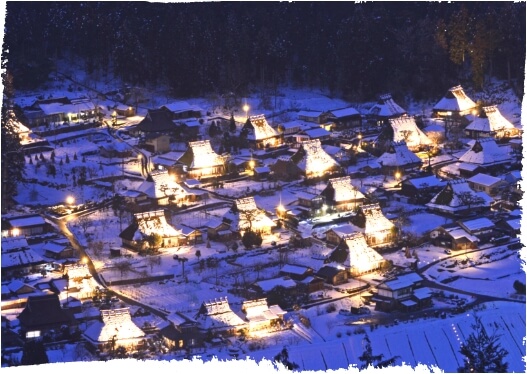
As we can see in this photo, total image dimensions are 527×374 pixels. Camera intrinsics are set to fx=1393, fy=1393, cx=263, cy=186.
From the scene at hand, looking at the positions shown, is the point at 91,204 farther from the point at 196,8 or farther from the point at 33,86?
the point at 196,8

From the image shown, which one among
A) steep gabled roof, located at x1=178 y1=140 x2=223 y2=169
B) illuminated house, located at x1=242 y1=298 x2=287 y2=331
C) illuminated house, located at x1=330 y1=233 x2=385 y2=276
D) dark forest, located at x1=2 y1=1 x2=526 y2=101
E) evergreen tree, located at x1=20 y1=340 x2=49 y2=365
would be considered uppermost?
dark forest, located at x1=2 y1=1 x2=526 y2=101

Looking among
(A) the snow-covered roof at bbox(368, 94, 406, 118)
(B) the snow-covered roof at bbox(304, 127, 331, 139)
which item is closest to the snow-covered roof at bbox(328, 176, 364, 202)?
(B) the snow-covered roof at bbox(304, 127, 331, 139)

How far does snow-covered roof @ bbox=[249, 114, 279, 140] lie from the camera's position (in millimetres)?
39938

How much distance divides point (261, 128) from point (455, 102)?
6588 millimetres

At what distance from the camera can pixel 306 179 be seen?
119 feet

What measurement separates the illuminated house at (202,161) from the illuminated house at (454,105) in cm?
870

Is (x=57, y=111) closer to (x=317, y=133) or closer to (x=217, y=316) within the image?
(x=317, y=133)

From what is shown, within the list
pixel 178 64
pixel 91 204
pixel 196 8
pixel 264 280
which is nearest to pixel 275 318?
pixel 264 280

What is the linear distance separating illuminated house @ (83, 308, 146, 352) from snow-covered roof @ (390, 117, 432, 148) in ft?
52.0

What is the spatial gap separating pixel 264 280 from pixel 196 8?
2162 cm

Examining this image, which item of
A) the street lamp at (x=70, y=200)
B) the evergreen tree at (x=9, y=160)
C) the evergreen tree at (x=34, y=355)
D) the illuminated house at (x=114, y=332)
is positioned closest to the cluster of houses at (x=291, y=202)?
the illuminated house at (x=114, y=332)

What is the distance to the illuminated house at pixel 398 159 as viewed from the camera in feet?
121

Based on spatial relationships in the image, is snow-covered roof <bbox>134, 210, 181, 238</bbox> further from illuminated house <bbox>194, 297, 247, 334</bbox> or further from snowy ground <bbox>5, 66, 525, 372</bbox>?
illuminated house <bbox>194, 297, 247, 334</bbox>

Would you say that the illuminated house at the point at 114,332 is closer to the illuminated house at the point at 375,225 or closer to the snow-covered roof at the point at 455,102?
the illuminated house at the point at 375,225
